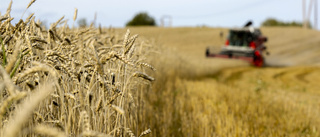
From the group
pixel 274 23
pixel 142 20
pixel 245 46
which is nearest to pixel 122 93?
pixel 245 46

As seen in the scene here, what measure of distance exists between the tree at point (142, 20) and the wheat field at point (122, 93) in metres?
48.0

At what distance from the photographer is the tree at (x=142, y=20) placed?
60.3 meters

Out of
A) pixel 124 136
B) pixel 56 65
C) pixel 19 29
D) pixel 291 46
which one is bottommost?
pixel 291 46

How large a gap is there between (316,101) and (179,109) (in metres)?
3.35

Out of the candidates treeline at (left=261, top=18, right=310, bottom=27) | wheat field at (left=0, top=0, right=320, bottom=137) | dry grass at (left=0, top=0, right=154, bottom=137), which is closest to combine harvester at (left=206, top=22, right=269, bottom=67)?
wheat field at (left=0, top=0, right=320, bottom=137)

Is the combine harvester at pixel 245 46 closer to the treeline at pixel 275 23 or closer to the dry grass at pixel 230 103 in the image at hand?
the dry grass at pixel 230 103

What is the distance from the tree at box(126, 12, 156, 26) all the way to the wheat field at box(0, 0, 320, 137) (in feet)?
157

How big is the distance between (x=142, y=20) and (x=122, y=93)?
5956cm

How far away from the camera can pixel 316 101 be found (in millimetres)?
7070

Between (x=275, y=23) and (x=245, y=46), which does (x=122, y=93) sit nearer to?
(x=245, y=46)

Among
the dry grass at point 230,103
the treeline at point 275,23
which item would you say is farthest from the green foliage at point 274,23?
the dry grass at point 230,103

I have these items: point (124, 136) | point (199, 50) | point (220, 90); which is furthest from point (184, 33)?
point (124, 136)

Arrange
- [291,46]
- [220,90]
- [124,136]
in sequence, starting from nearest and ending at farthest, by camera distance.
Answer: [124,136] < [220,90] < [291,46]

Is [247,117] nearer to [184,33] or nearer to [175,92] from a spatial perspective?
[175,92]
